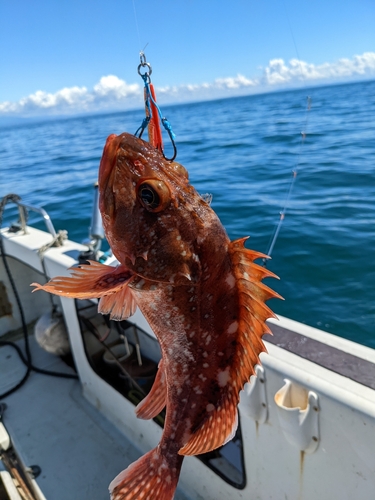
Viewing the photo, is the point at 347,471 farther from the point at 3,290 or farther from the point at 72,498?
the point at 3,290

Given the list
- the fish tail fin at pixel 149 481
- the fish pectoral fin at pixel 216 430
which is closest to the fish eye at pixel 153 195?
the fish pectoral fin at pixel 216 430

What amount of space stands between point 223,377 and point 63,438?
364 cm

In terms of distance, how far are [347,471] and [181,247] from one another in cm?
162

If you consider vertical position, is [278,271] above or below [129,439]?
above

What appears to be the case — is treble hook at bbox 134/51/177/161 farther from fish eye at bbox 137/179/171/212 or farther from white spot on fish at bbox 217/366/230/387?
white spot on fish at bbox 217/366/230/387

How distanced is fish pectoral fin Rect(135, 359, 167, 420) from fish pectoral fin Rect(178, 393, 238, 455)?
0.81ft

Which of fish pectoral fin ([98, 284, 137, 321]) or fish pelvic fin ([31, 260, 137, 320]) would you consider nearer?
fish pelvic fin ([31, 260, 137, 320])

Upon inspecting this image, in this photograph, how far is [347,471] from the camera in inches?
81.7

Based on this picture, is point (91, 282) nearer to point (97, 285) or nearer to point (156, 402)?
point (97, 285)

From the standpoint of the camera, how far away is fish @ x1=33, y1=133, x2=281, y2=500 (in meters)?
1.34

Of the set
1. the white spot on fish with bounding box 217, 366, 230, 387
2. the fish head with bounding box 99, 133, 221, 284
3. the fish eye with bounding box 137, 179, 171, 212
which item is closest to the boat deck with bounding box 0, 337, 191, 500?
the white spot on fish with bounding box 217, 366, 230, 387

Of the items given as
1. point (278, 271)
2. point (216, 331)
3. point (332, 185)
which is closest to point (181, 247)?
point (216, 331)

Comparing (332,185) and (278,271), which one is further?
(332,185)

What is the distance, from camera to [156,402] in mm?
1776
